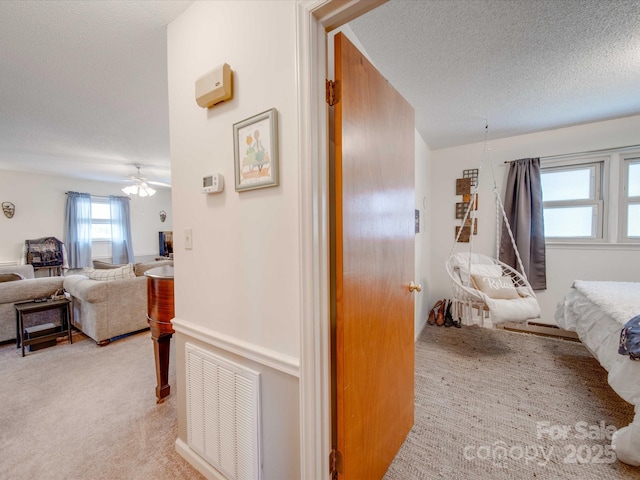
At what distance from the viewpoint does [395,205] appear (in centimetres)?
138

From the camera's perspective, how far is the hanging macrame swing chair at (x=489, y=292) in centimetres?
239

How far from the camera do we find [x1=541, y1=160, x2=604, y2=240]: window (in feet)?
9.76

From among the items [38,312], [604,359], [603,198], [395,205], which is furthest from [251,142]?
[603,198]

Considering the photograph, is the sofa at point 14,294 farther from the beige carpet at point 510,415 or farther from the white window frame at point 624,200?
the white window frame at point 624,200

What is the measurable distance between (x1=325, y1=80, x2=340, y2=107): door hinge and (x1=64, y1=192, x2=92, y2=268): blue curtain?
6792 mm

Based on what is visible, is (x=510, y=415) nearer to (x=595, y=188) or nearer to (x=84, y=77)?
(x=595, y=188)

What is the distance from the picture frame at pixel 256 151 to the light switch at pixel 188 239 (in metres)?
0.45

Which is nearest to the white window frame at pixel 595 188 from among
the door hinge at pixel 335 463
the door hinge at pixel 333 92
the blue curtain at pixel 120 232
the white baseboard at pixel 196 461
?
the door hinge at pixel 333 92

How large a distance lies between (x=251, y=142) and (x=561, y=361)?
10.8 feet

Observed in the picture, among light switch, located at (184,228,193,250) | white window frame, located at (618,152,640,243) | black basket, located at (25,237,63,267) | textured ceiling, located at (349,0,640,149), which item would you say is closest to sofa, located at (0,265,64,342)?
black basket, located at (25,237,63,267)

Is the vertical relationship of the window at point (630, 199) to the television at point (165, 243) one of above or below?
above

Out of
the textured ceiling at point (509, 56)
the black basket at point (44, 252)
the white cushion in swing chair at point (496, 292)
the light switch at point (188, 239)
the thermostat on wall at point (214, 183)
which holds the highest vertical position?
the textured ceiling at point (509, 56)

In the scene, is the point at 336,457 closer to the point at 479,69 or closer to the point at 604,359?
the point at 604,359

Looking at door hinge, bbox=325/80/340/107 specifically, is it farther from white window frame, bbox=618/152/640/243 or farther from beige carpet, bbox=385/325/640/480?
white window frame, bbox=618/152/640/243
